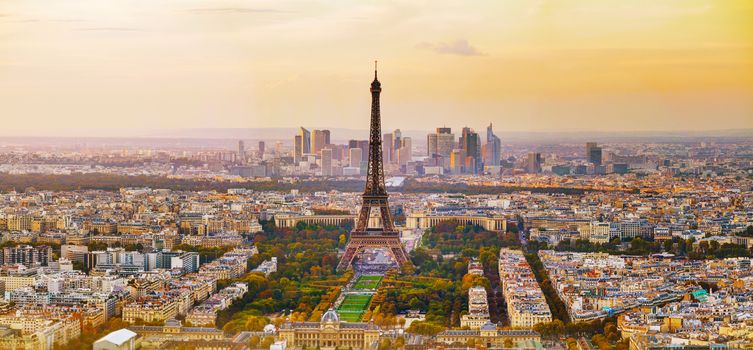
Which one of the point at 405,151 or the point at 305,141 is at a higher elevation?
the point at 305,141

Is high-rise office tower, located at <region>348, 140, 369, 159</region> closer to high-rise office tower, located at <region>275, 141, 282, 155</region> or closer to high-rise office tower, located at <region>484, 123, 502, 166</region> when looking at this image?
high-rise office tower, located at <region>275, 141, 282, 155</region>

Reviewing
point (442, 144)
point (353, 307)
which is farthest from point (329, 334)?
point (442, 144)

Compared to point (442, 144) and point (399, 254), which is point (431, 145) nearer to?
point (442, 144)

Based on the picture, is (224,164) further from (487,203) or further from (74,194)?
(487,203)

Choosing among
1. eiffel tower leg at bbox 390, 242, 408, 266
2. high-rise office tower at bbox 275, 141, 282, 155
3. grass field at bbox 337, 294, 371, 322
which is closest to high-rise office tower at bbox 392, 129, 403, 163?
high-rise office tower at bbox 275, 141, 282, 155

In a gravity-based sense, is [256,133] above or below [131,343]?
above

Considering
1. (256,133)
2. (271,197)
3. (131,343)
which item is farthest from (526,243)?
(131,343)
